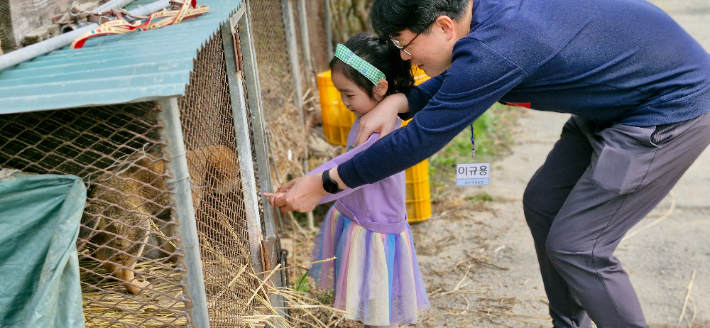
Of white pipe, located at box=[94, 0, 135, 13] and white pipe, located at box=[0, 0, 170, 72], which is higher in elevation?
white pipe, located at box=[94, 0, 135, 13]

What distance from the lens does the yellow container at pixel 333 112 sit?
4.19 meters

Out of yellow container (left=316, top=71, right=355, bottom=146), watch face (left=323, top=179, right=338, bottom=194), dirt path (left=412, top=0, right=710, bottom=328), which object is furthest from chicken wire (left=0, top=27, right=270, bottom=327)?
yellow container (left=316, top=71, right=355, bottom=146)

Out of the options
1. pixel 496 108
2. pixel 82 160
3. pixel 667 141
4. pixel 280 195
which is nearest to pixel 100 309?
pixel 82 160

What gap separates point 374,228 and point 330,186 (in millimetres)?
424

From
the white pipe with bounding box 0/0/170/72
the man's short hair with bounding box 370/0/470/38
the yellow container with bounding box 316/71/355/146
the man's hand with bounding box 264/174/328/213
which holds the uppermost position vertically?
the white pipe with bounding box 0/0/170/72

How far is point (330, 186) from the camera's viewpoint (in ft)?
7.57

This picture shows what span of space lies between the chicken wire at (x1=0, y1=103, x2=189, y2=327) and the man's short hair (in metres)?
0.86

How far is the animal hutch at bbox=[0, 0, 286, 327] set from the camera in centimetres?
145

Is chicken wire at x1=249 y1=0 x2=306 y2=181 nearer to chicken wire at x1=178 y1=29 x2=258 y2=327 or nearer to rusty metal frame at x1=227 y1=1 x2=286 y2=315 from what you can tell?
rusty metal frame at x1=227 y1=1 x2=286 y2=315

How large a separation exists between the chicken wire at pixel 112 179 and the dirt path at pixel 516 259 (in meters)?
1.72

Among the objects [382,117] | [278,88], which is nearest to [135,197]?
[382,117]

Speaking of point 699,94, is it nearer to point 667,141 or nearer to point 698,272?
point 667,141

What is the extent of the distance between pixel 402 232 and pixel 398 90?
628 mm

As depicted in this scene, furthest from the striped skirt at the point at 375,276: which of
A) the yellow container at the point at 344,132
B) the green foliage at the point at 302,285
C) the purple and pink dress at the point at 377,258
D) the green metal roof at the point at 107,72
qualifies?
the yellow container at the point at 344,132
